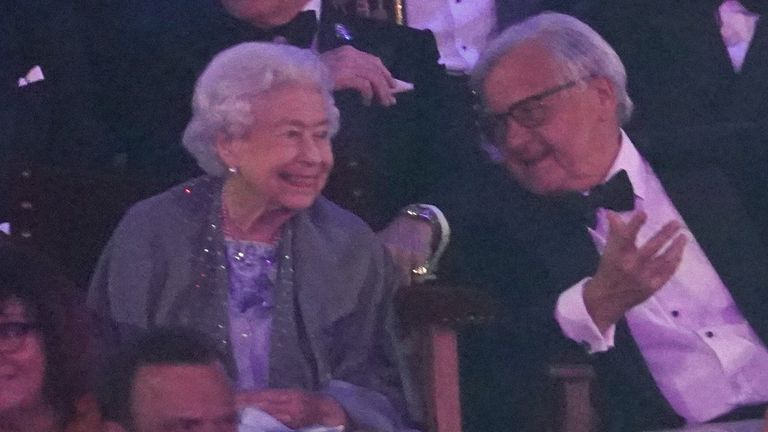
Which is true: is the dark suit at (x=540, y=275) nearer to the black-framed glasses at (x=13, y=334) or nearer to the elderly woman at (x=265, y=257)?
the elderly woman at (x=265, y=257)

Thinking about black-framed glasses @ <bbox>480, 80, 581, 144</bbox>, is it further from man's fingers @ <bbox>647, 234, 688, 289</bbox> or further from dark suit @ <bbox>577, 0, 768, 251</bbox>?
man's fingers @ <bbox>647, 234, 688, 289</bbox>

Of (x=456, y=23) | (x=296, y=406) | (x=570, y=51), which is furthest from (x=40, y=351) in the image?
(x=456, y=23)

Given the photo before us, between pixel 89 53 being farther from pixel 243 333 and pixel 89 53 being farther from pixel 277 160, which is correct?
pixel 243 333

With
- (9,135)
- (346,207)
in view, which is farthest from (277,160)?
(9,135)

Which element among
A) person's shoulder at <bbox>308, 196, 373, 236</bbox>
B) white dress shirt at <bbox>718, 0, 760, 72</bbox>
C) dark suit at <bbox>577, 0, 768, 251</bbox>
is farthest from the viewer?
white dress shirt at <bbox>718, 0, 760, 72</bbox>

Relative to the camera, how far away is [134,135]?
9.05 ft

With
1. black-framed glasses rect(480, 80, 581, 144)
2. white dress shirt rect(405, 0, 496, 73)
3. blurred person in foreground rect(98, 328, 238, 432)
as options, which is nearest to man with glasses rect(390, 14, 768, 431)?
black-framed glasses rect(480, 80, 581, 144)

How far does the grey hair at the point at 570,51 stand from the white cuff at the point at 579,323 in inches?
15.4

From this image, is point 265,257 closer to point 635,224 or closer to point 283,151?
point 283,151

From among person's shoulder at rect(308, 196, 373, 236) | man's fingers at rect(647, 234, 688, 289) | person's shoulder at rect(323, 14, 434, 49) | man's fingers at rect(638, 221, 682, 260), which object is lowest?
man's fingers at rect(647, 234, 688, 289)

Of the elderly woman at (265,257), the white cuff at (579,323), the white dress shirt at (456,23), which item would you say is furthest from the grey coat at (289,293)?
the white dress shirt at (456,23)

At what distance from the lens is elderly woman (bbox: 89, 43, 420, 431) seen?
241 cm

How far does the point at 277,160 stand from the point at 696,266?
0.88 m

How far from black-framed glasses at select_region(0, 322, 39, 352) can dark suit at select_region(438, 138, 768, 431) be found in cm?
85
